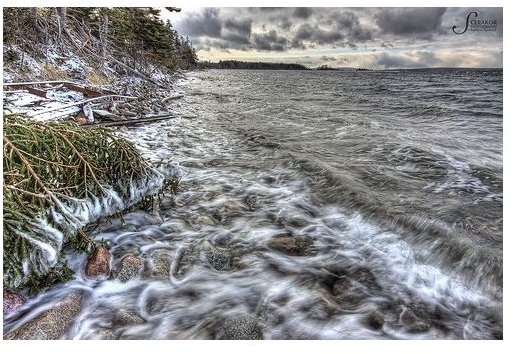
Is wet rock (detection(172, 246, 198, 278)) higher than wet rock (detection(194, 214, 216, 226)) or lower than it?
lower

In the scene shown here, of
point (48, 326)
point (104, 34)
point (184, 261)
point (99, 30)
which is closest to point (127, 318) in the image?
point (48, 326)

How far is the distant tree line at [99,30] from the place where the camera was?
3.82 metres

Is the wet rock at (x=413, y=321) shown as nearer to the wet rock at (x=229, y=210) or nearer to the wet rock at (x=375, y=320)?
the wet rock at (x=375, y=320)

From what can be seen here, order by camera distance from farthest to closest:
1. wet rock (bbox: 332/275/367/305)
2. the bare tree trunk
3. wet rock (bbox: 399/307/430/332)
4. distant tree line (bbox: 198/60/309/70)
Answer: the bare tree trunk, distant tree line (bbox: 198/60/309/70), wet rock (bbox: 332/275/367/305), wet rock (bbox: 399/307/430/332)

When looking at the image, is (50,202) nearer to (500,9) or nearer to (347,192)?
(347,192)

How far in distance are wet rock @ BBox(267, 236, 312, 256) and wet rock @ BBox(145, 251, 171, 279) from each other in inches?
31.7

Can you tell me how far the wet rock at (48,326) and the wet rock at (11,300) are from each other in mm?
162

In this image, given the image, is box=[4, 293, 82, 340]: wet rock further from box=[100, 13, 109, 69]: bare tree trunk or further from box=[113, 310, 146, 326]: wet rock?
box=[100, 13, 109, 69]: bare tree trunk

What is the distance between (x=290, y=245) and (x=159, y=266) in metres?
1.02

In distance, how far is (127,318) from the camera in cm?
216

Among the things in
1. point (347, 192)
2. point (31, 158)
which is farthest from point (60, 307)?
point (347, 192)

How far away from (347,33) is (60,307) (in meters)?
3.41

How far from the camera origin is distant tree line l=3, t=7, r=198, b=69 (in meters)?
3.82

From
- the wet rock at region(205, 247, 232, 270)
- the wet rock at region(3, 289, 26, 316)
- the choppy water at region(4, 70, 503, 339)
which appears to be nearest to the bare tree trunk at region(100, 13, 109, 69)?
the choppy water at region(4, 70, 503, 339)
